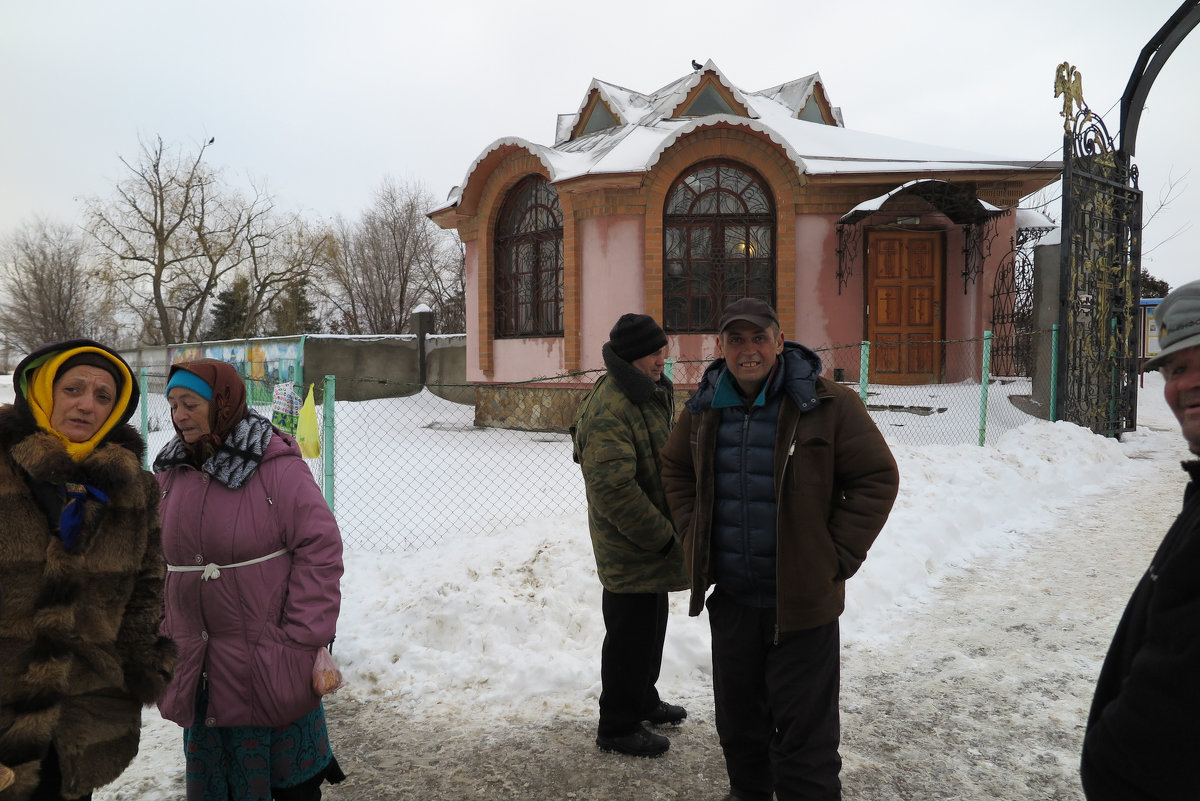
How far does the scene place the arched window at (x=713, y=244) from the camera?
1209 centimetres

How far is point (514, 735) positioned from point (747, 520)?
164 cm

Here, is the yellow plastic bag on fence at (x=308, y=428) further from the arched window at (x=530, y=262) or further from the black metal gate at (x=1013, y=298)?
the black metal gate at (x=1013, y=298)

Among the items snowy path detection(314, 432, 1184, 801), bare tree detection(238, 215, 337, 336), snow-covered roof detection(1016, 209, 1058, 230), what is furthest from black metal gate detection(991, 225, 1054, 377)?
bare tree detection(238, 215, 337, 336)

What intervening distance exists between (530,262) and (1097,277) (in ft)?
28.7

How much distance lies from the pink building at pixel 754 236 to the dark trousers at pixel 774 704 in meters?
9.37

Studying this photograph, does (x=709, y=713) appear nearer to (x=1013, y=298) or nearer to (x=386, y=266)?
(x=1013, y=298)

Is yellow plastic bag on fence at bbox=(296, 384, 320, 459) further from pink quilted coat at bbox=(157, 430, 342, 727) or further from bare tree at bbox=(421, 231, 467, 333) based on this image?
bare tree at bbox=(421, 231, 467, 333)

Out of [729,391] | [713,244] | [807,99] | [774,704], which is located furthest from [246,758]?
[807,99]

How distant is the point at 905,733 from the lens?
3555 mm

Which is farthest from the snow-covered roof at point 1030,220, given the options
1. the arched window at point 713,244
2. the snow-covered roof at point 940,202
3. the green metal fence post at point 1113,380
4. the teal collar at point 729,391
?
the teal collar at point 729,391

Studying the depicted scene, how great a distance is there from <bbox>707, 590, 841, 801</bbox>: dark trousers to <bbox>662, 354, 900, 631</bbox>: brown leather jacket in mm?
152

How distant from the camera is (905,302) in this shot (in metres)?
12.6

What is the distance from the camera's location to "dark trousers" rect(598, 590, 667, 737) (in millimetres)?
3375

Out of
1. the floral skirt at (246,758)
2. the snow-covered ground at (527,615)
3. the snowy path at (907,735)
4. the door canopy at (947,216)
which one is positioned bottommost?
the snowy path at (907,735)
